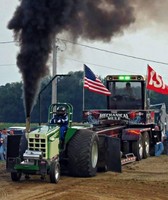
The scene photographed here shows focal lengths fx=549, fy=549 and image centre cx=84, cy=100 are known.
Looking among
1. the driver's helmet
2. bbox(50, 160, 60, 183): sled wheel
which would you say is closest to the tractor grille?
bbox(50, 160, 60, 183): sled wheel

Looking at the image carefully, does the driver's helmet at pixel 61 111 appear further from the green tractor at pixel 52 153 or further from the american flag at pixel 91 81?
the american flag at pixel 91 81

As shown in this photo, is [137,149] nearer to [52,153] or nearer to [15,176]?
[52,153]

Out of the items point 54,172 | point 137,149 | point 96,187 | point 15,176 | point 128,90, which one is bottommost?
point 96,187

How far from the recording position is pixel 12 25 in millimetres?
15227

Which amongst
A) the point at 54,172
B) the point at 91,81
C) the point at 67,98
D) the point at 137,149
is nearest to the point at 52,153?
the point at 54,172

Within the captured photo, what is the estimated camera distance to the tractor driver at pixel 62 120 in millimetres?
14250

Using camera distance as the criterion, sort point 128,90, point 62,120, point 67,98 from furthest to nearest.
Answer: point 67,98, point 128,90, point 62,120

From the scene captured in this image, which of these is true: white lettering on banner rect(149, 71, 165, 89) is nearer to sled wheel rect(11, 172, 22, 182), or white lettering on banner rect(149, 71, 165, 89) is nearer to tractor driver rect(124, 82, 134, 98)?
tractor driver rect(124, 82, 134, 98)

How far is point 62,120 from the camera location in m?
14.3

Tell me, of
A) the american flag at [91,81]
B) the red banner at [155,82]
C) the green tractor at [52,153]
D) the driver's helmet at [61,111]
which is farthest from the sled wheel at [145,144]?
the driver's helmet at [61,111]

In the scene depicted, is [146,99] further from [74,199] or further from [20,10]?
[74,199]

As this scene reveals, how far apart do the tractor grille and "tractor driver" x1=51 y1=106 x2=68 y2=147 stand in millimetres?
1031

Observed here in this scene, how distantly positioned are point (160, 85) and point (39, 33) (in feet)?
38.2

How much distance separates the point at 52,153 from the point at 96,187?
1.62 m
